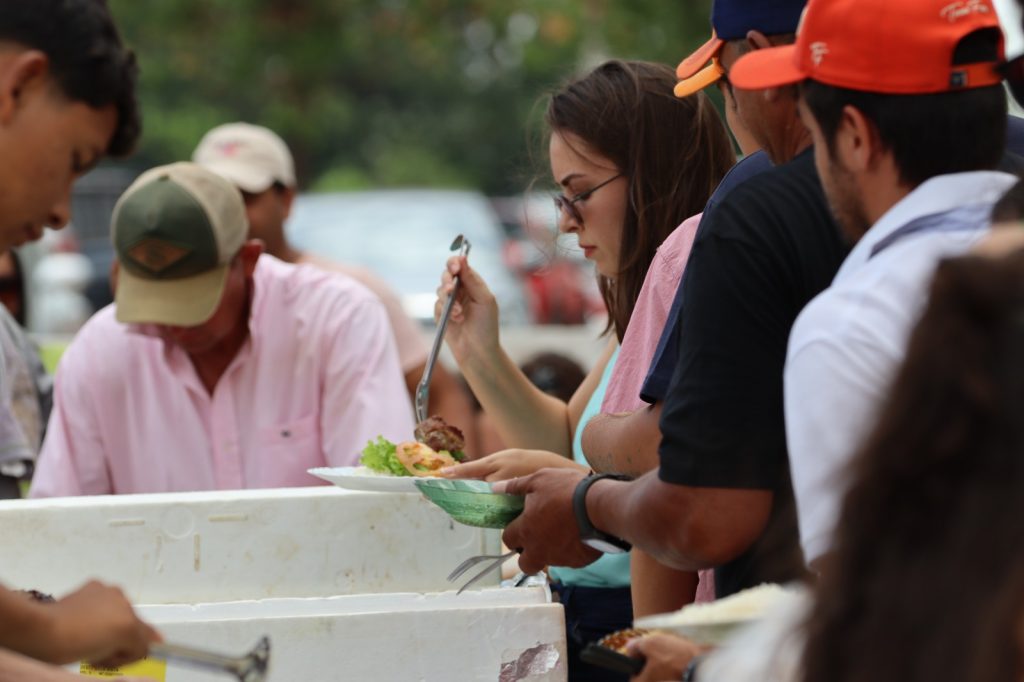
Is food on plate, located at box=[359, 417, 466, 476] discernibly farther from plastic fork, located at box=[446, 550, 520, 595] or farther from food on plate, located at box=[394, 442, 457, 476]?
plastic fork, located at box=[446, 550, 520, 595]

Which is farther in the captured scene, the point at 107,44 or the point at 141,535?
the point at 141,535

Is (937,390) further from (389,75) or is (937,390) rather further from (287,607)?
(389,75)

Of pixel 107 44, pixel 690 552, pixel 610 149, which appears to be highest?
pixel 107 44

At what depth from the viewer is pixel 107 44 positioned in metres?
2.34

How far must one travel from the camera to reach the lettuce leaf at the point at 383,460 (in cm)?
327

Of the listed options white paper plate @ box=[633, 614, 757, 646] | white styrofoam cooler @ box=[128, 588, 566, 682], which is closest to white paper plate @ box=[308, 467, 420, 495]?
white styrofoam cooler @ box=[128, 588, 566, 682]

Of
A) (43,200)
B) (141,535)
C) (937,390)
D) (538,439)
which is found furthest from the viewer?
(538,439)

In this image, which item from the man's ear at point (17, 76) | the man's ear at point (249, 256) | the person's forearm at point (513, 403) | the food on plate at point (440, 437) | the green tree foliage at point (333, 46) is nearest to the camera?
the man's ear at point (17, 76)

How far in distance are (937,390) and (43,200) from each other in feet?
4.88

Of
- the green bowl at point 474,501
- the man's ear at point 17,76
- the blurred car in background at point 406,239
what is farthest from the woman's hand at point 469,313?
the blurred car in background at point 406,239

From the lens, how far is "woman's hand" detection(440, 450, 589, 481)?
2918 mm

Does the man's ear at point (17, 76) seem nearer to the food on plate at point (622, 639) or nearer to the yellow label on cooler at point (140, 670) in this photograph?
the yellow label on cooler at point (140, 670)

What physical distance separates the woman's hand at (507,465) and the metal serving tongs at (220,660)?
92 cm

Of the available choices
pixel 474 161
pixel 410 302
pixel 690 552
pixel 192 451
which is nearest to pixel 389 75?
pixel 474 161
